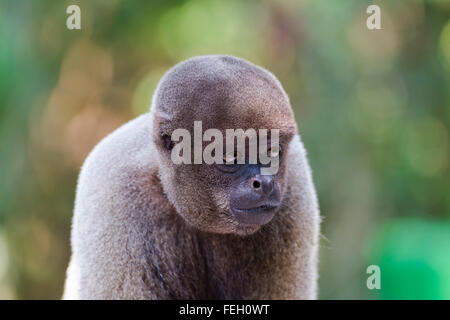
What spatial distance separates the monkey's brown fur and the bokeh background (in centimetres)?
285

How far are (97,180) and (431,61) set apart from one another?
5.51 meters

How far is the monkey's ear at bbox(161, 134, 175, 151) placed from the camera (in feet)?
8.87

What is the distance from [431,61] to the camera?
7508 millimetres

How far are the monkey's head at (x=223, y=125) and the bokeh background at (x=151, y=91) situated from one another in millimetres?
3429

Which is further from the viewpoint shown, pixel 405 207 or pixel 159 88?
pixel 405 207

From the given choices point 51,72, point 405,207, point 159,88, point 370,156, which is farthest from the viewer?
point 405,207

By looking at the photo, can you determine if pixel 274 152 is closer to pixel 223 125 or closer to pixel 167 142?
pixel 223 125

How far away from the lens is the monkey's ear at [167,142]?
2.71m

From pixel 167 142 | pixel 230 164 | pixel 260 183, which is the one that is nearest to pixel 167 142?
pixel 167 142

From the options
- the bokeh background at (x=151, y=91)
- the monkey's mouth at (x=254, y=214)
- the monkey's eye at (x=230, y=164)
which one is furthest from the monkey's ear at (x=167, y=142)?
the bokeh background at (x=151, y=91)

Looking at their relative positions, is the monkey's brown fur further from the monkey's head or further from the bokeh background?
the bokeh background

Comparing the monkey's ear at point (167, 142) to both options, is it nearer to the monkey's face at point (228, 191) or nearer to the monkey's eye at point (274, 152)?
the monkey's face at point (228, 191)
